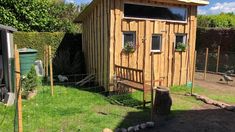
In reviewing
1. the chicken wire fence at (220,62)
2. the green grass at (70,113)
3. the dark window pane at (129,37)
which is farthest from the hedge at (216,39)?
the green grass at (70,113)

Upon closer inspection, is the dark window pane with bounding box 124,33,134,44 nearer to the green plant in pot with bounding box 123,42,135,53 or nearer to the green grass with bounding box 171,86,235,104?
the green plant in pot with bounding box 123,42,135,53

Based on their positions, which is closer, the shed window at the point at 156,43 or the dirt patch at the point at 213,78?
the shed window at the point at 156,43

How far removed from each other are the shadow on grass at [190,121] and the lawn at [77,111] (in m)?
0.03

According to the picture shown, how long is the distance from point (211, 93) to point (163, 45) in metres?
2.62

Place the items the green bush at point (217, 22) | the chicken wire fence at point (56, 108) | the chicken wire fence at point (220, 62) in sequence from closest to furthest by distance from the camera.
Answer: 1. the chicken wire fence at point (56, 108)
2. the chicken wire fence at point (220, 62)
3. the green bush at point (217, 22)

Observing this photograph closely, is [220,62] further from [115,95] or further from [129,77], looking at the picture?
[115,95]

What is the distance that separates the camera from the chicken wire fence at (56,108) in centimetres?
655

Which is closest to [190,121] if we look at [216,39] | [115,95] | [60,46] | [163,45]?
[115,95]

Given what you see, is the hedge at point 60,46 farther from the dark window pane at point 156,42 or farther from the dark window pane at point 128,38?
the dark window pane at point 156,42

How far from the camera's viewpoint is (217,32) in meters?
17.5

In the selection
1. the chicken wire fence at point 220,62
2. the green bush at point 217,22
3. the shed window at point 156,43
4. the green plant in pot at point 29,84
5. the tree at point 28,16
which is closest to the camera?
the green plant in pot at point 29,84

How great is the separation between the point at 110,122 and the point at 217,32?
41.6 feet

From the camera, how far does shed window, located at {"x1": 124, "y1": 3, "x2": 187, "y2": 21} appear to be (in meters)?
10.3

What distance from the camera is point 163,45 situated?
36.7 feet
